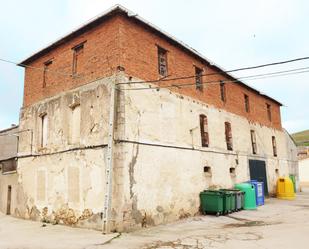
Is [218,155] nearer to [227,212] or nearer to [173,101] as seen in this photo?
[227,212]

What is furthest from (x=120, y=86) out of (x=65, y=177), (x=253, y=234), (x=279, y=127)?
(x=279, y=127)

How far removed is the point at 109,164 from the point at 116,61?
376cm

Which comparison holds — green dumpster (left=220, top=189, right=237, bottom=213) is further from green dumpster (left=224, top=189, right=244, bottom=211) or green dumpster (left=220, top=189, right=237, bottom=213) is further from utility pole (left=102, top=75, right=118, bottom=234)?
utility pole (left=102, top=75, right=118, bottom=234)

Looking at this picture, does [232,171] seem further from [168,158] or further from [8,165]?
[8,165]

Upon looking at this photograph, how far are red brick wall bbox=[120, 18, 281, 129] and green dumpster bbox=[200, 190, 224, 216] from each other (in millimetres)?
4668

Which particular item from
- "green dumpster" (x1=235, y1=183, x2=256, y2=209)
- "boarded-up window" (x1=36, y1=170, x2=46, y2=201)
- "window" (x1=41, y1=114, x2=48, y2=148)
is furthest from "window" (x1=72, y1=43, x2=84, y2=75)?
"green dumpster" (x1=235, y1=183, x2=256, y2=209)

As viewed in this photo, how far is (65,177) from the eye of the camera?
12461 millimetres

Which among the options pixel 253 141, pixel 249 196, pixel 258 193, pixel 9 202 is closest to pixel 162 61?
pixel 249 196

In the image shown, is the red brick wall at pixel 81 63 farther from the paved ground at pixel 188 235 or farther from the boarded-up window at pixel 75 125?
the paved ground at pixel 188 235

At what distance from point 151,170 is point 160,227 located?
2.05 meters

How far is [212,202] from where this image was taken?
13328 mm

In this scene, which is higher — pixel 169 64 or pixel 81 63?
pixel 169 64

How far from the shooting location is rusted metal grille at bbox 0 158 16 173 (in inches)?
659

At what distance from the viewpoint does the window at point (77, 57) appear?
13047 millimetres
